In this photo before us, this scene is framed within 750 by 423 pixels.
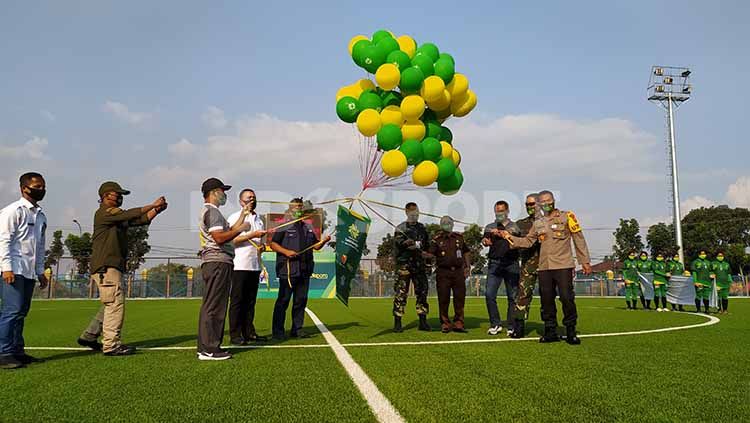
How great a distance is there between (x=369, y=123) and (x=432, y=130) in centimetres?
101

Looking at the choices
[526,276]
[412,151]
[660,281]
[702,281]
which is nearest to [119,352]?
[412,151]

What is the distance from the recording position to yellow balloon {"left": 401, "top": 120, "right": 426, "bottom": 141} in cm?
759

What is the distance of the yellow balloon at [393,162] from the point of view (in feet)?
24.3

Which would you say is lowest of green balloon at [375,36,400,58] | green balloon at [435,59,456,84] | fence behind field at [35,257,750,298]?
fence behind field at [35,257,750,298]

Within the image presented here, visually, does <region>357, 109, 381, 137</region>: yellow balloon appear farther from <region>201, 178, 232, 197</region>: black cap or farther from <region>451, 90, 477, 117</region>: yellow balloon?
<region>201, 178, 232, 197</region>: black cap

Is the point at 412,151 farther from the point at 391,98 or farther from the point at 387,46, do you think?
the point at 387,46

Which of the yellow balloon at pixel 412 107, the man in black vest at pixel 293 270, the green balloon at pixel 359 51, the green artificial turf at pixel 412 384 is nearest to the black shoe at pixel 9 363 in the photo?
the green artificial turf at pixel 412 384

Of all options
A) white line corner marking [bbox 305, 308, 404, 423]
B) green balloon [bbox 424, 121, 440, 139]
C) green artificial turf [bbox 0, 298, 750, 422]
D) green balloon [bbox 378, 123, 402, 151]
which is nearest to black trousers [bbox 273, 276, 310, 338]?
green artificial turf [bbox 0, 298, 750, 422]

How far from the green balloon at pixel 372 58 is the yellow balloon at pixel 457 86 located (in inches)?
43.0

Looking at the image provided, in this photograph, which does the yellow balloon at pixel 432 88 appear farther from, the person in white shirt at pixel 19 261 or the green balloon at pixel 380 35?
the person in white shirt at pixel 19 261

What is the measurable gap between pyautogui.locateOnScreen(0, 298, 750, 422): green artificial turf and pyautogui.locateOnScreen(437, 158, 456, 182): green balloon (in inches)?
101

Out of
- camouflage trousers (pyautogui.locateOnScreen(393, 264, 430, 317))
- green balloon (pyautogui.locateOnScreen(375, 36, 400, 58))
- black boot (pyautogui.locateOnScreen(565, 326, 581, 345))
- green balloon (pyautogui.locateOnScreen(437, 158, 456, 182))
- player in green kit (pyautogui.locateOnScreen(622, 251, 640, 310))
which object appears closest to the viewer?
black boot (pyautogui.locateOnScreen(565, 326, 581, 345))

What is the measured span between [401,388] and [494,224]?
4591 mm

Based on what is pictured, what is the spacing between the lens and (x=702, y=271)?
1488 centimetres
